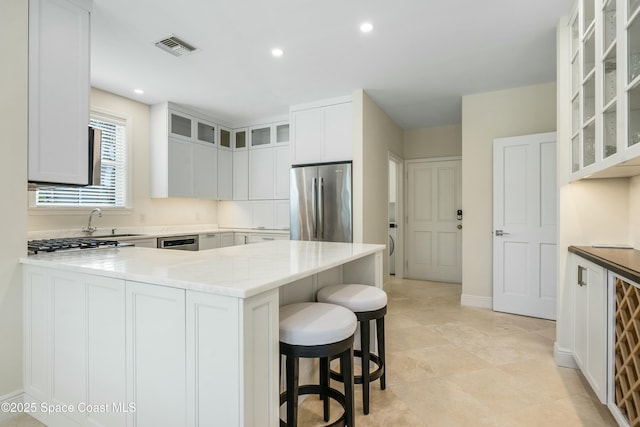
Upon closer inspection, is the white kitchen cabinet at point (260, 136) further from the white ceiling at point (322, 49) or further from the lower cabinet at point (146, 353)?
the lower cabinet at point (146, 353)

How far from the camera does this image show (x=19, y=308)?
73.7 inches

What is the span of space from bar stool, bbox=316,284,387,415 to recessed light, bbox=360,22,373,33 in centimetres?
204

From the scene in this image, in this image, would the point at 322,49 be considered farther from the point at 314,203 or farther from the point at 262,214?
the point at 262,214

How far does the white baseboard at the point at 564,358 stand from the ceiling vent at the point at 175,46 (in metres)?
3.96

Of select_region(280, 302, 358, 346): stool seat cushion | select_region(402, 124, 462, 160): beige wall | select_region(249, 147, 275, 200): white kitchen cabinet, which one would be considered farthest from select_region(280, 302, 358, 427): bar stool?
select_region(402, 124, 462, 160): beige wall

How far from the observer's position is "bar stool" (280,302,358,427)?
1.35 metres

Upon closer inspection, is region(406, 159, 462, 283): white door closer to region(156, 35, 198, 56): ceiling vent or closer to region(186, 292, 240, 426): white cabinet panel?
region(156, 35, 198, 56): ceiling vent

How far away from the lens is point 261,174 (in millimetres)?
5152

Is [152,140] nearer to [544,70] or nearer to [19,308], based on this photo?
[19,308]

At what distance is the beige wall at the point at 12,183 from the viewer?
5.97ft

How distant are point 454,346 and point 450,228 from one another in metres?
2.96

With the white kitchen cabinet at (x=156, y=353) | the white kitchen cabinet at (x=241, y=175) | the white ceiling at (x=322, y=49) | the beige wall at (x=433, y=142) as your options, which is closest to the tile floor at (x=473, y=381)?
the white kitchen cabinet at (x=156, y=353)

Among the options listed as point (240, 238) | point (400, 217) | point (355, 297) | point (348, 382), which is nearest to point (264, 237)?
point (240, 238)

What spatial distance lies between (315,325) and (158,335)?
0.64 m
